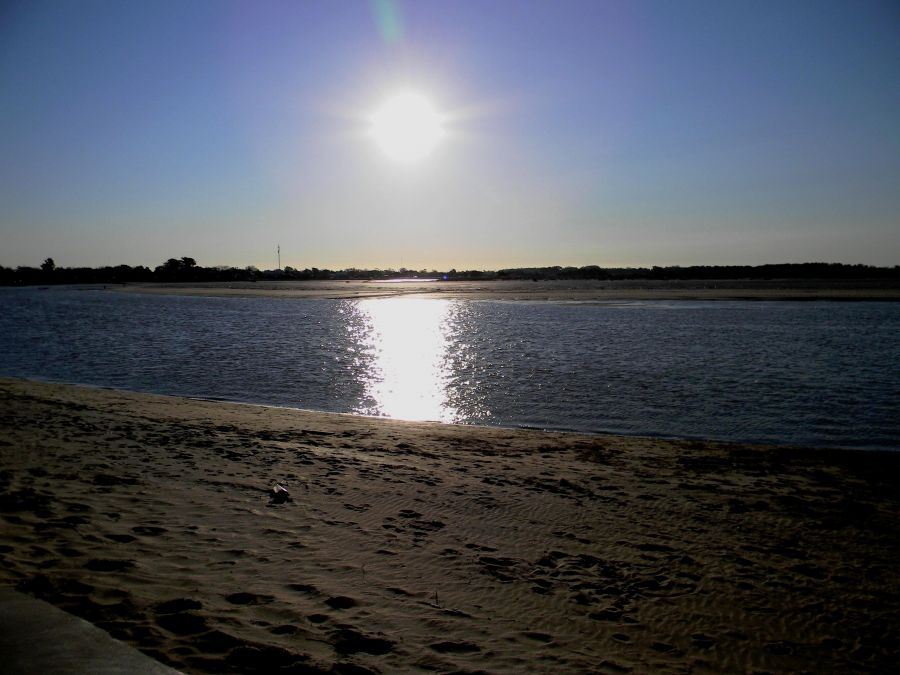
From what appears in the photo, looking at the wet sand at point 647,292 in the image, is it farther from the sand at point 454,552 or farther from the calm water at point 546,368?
the sand at point 454,552

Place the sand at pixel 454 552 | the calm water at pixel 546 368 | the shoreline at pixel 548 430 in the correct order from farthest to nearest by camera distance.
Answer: the calm water at pixel 546 368
the shoreline at pixel 548 430
the sand at pixel 454 552

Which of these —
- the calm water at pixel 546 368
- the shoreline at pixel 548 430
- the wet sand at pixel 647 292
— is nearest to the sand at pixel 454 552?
the shoreline at pixel 548 430

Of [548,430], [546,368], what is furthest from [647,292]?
[548,430]

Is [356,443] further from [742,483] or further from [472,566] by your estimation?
[742,483]

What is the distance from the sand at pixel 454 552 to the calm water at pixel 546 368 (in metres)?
4.17

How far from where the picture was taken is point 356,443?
39.6 feet

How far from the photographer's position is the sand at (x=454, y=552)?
4.89 m

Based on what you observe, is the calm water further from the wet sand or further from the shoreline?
the wet sand

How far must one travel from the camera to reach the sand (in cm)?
489

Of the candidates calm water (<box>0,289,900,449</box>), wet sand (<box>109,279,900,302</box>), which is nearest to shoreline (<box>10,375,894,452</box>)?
calm water (<box>0,289,900,449</box>)

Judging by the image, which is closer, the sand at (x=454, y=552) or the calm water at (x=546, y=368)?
the sand at (x=454, y=552)

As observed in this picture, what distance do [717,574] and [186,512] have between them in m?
6.39

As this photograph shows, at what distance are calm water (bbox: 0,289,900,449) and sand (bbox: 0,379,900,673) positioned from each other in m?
4.17

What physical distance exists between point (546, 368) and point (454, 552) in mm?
16665
